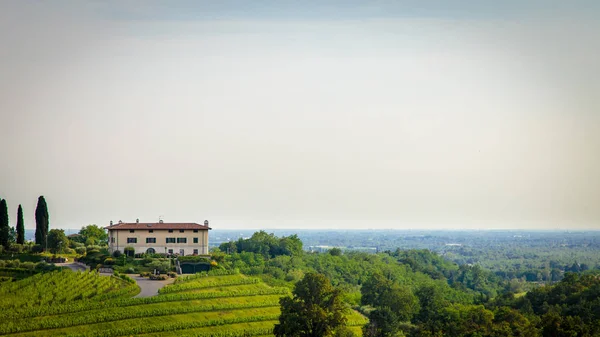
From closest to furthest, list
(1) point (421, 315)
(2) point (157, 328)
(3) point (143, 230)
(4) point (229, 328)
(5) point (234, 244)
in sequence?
(2) point (157, 328), (4) point (229, 328), (1) point (421, 315), (3) point (143, 230), (5) point (234, 244)

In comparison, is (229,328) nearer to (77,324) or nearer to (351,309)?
(77,324)

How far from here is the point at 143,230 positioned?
91938 mm

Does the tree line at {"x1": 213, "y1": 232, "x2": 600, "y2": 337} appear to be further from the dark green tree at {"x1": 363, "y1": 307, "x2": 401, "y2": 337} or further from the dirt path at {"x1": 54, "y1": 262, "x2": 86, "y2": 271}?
the dirt path at {"x1": 54, "y1": 262, "x2": 86, "y2": 271}

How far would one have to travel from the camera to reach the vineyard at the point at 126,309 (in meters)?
57.2

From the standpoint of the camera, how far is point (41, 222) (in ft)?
293

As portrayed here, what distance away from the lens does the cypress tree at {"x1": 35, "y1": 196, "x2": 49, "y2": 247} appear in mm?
88750

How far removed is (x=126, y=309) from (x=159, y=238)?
30744 millimetres

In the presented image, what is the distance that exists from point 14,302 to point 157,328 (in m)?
12.1

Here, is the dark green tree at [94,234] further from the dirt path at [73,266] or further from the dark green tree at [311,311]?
the dark green tree at [311,311]

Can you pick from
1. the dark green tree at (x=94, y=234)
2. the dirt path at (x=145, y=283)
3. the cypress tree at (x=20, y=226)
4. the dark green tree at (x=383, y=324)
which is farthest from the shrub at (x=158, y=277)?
the dark green tree at (x=94, y=234)

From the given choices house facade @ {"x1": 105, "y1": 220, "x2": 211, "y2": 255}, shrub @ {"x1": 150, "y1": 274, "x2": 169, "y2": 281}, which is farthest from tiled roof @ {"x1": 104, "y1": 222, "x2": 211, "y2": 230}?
shrub @ {"x1": 150, "y1": 274, "x2": 169, "y2": 281}

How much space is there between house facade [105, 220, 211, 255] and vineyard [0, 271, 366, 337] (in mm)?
17618

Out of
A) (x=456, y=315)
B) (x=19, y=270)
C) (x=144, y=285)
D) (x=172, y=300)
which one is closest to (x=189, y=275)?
(x=144, y=285)

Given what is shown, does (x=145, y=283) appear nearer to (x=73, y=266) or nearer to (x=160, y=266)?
(x=160, y=266)
